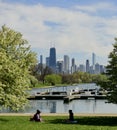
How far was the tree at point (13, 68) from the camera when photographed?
97.0ft

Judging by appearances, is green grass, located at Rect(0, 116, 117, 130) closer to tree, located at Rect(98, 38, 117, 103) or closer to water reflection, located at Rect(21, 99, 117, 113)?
tree, located at Rect(98, 38, 117, 103)

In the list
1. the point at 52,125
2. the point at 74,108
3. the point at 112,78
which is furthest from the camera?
the point at 74,108

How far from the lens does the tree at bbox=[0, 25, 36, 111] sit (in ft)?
97.0

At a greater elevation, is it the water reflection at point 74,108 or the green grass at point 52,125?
the water reflection at point 74,108

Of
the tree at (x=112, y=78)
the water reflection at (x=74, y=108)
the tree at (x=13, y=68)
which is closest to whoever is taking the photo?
the tree at (x=13, y=68)

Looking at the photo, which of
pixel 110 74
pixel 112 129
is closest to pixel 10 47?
pixel 110 74

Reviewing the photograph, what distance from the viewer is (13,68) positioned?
1173 inches

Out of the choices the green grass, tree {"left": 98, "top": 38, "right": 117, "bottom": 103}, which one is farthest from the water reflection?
the green grass

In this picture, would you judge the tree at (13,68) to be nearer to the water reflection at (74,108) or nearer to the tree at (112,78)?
the tree at (112,78)

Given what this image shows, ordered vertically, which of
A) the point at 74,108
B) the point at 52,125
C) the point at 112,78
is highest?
the point at 112,78

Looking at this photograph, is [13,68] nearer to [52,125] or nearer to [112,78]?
[52,125]

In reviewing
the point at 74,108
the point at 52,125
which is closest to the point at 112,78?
the point at 52,125

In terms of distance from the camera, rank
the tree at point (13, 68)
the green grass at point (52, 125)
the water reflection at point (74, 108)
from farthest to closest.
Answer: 1. the water reflection at point (74, 108)
2. the tree at point (13, 68)
3. the green grass at point (52, 125)

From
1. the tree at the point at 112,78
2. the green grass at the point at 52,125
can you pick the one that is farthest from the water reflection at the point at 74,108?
the green grass at the point at 52,125
